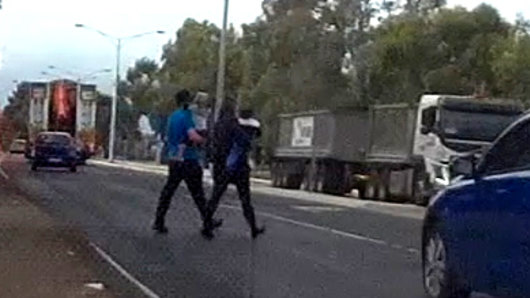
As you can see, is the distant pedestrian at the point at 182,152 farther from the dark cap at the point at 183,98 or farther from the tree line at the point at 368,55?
the tree line at the point at 368,55

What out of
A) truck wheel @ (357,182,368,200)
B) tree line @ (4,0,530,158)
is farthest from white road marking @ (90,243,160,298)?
tree line @ (4,0,530,158)

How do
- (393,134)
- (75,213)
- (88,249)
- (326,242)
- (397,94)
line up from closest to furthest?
1. (88,249)
2. (326,242)
3. (75,213)
4. (393,134)
5. (397,94)

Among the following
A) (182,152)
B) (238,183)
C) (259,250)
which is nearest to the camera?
(259,250)

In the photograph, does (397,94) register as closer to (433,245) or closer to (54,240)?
(54,240)

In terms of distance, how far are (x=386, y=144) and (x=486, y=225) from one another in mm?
32895

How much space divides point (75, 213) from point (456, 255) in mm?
13879

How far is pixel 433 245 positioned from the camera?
13.3 m

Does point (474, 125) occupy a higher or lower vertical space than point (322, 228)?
higher

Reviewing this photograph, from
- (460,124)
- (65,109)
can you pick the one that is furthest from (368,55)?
(460,124)

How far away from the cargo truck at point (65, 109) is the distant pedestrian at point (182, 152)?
53703 mm

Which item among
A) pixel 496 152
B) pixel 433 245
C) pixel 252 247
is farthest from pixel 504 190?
pixel 252 247

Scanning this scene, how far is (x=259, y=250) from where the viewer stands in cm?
1867

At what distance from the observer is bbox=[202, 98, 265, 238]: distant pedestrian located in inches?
784

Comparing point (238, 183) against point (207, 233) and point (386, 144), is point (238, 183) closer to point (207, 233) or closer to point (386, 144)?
point (207, 233)
